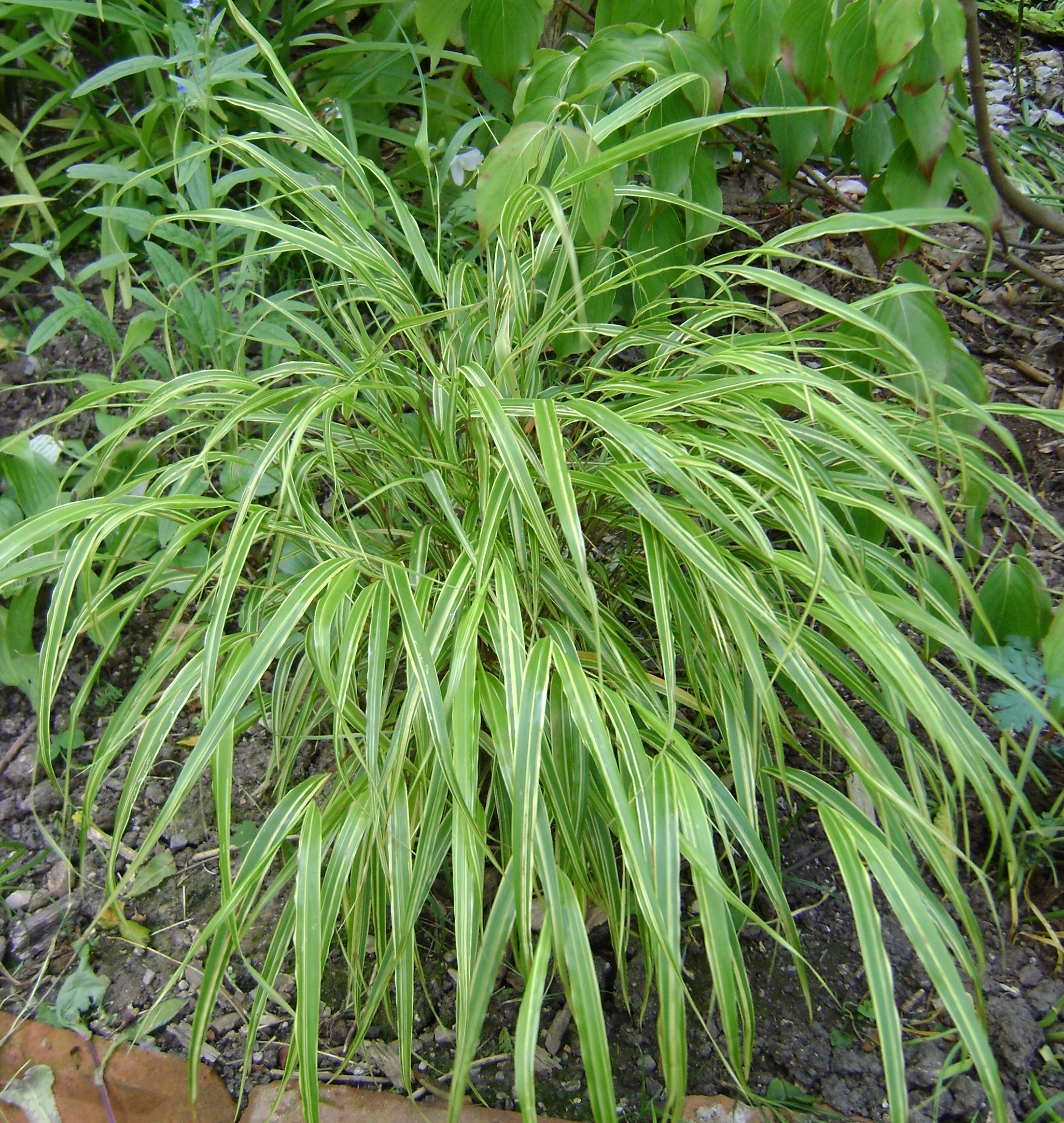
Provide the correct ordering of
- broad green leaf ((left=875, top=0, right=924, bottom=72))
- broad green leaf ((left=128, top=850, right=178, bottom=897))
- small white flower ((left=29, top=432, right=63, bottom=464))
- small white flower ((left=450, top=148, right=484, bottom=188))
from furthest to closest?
small white flower ((left=450, top=148, right=484, bottom=188))
small white flower ((left=29, top=432, right=63, bottom=464))
broad green leaf ((left=128, top=850, right=178, bottom=897))
broad green leaf ((left=875, top=0, right=924, bottom=72))

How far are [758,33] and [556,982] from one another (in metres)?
1.28

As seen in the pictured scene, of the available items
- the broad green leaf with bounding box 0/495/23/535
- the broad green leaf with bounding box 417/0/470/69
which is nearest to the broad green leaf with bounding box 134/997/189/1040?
the broad green leaf with bounding box 0/495/23/535

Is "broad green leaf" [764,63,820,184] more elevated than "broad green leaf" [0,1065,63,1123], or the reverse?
"broad green leaf" [764,63,820,184]

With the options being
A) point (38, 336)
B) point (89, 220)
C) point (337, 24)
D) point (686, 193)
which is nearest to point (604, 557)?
point (686, 193)

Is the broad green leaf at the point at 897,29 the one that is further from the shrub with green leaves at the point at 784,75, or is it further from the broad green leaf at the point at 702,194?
the broad green leaf at the point at 702,194

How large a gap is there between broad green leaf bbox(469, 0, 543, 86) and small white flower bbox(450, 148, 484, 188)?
650 mm

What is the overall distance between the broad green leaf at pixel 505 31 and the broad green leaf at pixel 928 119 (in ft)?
1.64

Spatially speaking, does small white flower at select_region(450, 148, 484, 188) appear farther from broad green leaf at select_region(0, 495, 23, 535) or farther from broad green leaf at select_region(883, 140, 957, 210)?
broad green leaf at select_region(0, 495, 23, 535)

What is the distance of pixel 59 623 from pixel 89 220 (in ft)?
5.05

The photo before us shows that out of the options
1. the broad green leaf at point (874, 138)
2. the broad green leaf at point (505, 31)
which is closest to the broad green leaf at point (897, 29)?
the broad green leaf at point (874, 138)

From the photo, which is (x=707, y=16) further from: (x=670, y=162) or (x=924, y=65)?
(x=924, y=65)

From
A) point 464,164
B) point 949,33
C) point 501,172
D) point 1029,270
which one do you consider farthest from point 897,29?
point 464,164

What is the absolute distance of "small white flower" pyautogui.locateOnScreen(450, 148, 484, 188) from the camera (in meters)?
1.88

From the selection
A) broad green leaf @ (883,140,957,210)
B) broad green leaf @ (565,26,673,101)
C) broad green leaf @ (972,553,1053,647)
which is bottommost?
broad green leaf @ (972,553,1053,647)
